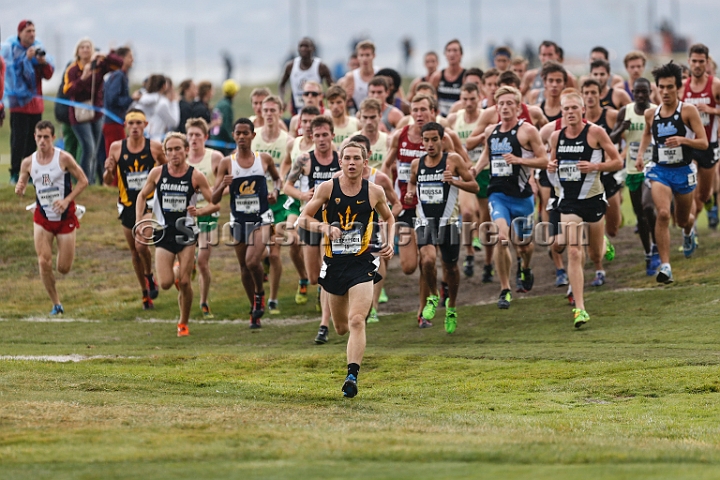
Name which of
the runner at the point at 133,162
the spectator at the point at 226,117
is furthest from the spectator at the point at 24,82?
the spectator at the point at 226,117

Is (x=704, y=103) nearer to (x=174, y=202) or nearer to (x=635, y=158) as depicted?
(x=635, y=158)

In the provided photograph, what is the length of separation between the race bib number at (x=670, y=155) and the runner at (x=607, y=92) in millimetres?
2194

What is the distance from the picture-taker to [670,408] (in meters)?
9.51

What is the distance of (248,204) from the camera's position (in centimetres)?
1491

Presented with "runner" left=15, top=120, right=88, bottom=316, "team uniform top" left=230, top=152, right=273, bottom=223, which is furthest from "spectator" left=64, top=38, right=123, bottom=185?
"team uniform top" left=230, top=152, right=273, bottom=223

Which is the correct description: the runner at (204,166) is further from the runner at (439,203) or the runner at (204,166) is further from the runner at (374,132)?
the runner at (439,203)

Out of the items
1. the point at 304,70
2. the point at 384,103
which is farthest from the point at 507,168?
the point at 304,70

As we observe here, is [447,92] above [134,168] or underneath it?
above

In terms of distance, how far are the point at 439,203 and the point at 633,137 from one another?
3.78 m

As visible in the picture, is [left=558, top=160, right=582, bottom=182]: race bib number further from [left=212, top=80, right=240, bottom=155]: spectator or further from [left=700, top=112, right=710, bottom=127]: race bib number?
[left=212, top=80, right=240, bottom=155]: spectator

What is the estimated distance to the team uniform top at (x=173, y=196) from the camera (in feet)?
47.3

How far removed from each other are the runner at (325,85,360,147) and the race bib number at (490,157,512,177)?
7.53 ft

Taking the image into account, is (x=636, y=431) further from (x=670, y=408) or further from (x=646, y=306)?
(x=646, y=306)

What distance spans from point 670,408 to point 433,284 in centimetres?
500
